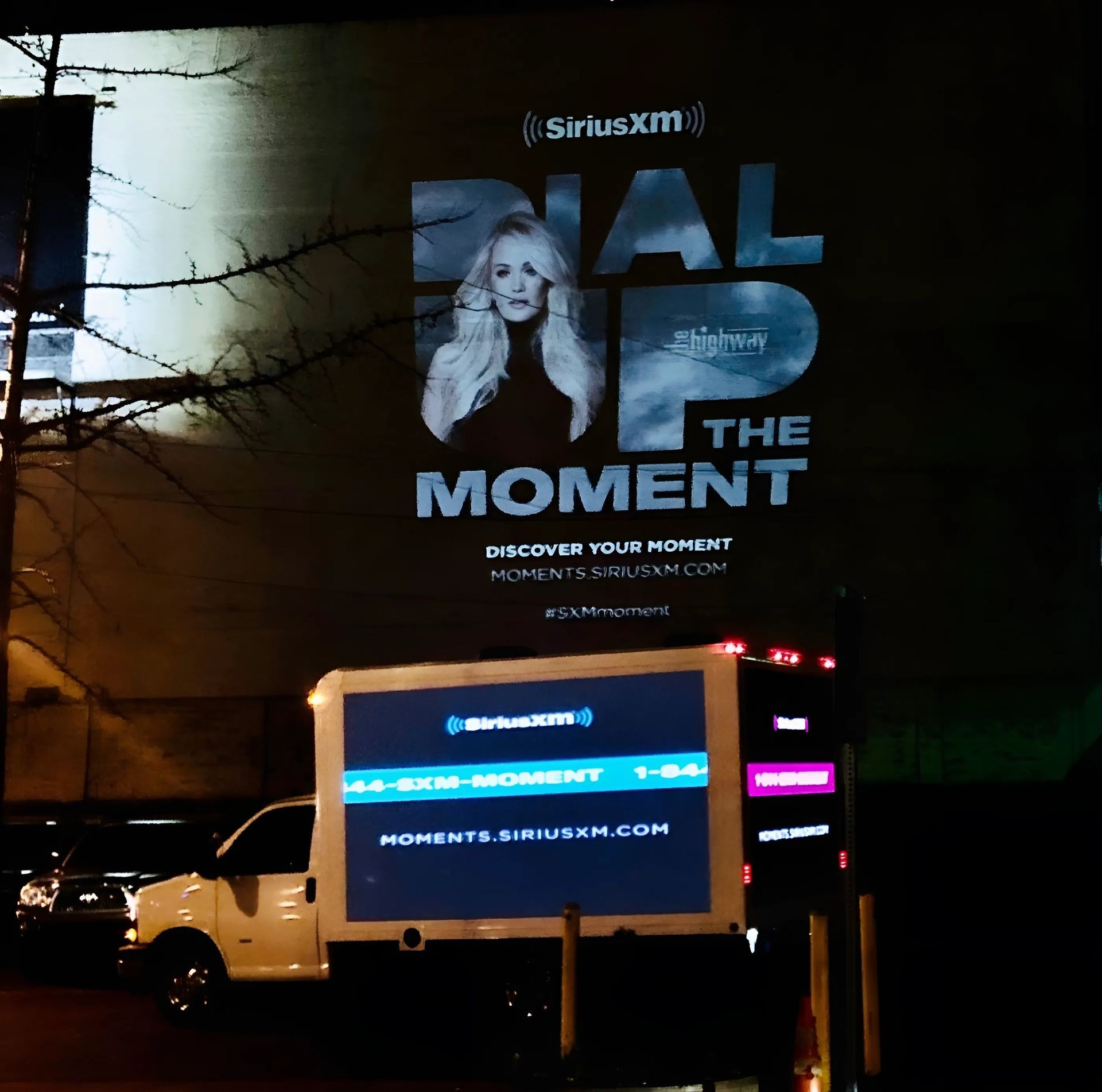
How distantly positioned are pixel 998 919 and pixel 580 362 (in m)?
11.0

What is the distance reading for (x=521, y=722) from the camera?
9711 mm

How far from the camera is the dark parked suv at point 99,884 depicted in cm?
1479

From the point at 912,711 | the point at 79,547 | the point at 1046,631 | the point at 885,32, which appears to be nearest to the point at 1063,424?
the point at 1046,631

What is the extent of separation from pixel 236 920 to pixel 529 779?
3.56m

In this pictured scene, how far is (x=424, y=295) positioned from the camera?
24.3 meters

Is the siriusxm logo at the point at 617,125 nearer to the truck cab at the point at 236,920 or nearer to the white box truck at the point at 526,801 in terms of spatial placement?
the truck cab at the point at 236,920

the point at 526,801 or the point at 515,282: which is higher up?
the point at 515,282

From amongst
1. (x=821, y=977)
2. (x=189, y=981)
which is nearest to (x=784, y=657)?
(x=821, y=977)

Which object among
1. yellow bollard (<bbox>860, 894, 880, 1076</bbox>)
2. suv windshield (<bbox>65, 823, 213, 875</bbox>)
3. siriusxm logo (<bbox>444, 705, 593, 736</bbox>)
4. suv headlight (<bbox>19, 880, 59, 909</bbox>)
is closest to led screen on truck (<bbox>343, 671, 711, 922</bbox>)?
siriusxm logo (<bbox>444, 705, 593, 736</bbox>)

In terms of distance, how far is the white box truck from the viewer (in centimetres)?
922

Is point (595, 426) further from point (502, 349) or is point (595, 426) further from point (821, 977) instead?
point (821, 977)

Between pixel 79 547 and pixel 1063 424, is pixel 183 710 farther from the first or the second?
pixel 1063 424

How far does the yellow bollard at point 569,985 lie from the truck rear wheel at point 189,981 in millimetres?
4937

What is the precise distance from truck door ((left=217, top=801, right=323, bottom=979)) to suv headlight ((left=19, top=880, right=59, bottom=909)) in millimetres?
4059
